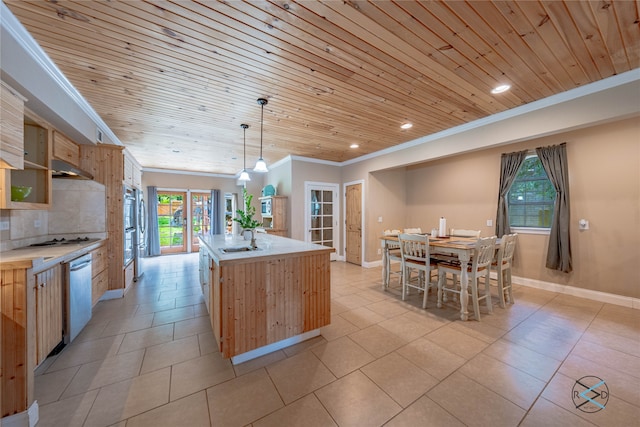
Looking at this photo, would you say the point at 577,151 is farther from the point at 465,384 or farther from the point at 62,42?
the point at 62,42

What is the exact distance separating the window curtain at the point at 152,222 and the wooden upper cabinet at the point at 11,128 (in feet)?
18.2

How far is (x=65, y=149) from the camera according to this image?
2.79m

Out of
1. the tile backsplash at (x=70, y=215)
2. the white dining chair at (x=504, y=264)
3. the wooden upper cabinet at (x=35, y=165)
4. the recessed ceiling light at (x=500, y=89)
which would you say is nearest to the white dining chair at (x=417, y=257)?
the white dining chair at (x=504, y=264)

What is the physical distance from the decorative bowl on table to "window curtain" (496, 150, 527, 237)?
20.6 feet

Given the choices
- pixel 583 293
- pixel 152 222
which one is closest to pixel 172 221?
pixel 152 222

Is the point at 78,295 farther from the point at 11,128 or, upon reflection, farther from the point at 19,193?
the point at 11,128

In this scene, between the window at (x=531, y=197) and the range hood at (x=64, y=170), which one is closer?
the range hood at (x=64, y=170)

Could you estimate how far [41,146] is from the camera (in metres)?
2.34

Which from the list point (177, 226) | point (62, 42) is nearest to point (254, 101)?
point (62, 42)

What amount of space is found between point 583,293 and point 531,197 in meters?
1.57

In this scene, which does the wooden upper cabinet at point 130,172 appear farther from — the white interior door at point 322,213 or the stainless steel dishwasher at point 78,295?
the white interior door at point 322,213

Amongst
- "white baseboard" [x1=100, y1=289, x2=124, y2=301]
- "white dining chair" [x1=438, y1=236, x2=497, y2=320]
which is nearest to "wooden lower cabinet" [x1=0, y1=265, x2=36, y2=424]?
"white baseboard" [x1=100, y1=289, x2=124, y2=301]

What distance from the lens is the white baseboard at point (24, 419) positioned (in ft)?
4.39

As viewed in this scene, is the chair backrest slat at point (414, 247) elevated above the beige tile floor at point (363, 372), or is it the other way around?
the chair backrest slat at point (414, 247)
